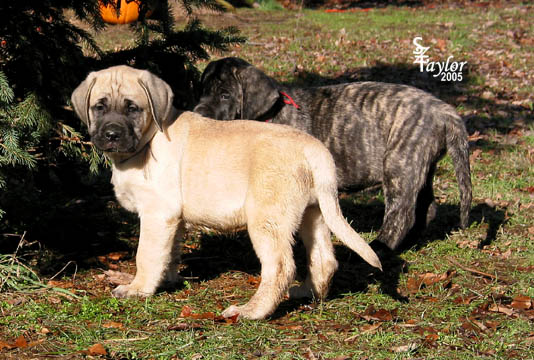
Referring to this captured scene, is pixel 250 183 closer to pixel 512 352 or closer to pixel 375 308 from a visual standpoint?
pixel 375 308

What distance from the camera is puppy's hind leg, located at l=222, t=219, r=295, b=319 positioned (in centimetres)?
412

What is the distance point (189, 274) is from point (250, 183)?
4.72 ft

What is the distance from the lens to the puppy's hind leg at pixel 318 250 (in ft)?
15.0

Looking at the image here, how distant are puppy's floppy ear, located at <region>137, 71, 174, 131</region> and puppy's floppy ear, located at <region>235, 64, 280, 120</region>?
5.26 ft

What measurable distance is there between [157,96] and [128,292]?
1390mm

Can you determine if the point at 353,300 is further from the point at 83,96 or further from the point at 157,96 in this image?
the point at 83,96

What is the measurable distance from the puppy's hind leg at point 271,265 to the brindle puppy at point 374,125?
6.18ft

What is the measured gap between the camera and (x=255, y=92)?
609cm

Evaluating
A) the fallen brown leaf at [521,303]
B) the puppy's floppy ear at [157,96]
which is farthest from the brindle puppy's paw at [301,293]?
the puppy's floppy ear at [157,96]

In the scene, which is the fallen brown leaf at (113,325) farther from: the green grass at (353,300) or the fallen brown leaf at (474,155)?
the fallen brown leaf at (474,155)

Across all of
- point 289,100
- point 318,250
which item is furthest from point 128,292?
point 289,100

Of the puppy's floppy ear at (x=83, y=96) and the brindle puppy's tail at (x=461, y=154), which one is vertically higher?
the puppy's floppy ear at (x=83, y=96)
